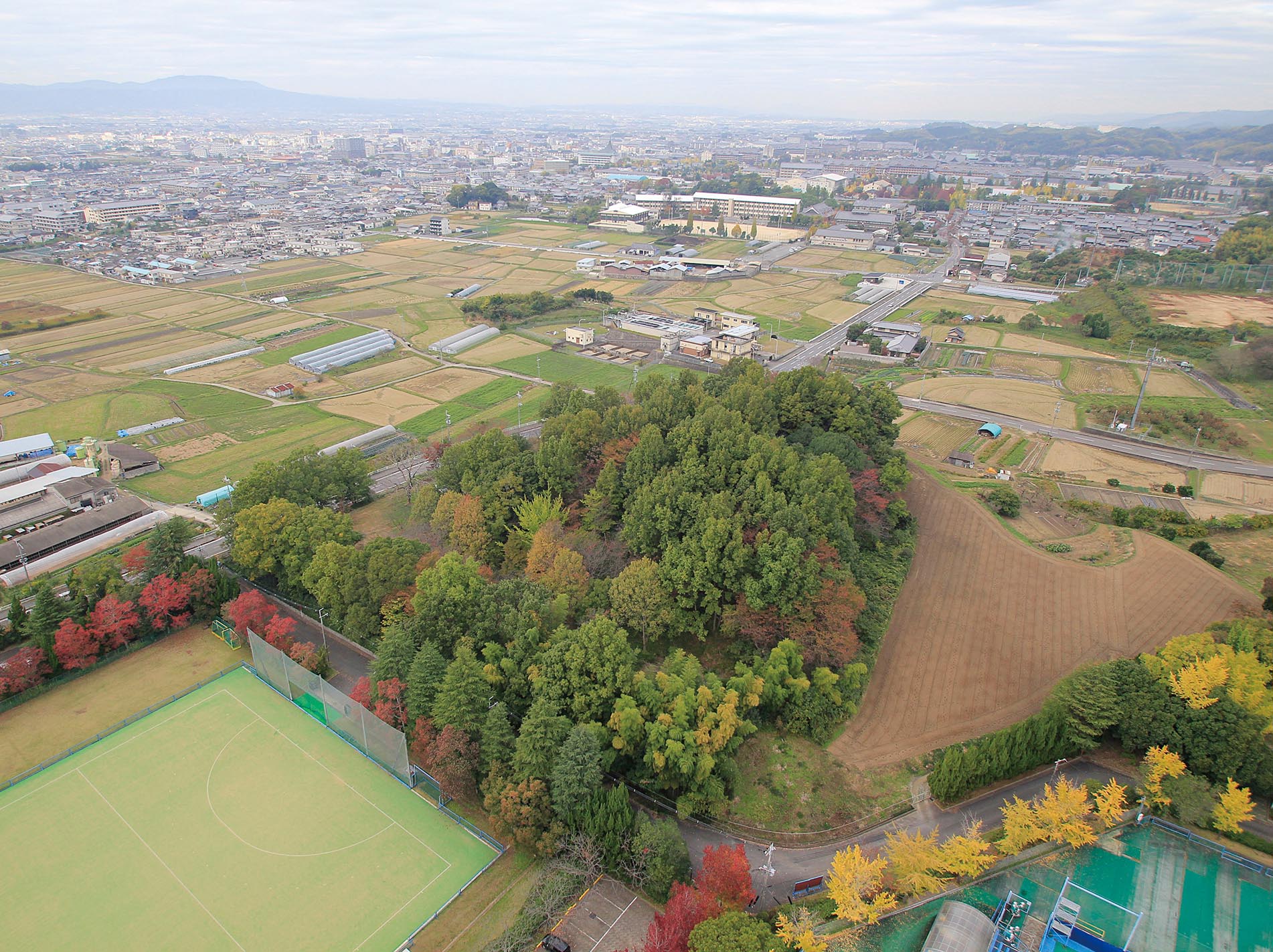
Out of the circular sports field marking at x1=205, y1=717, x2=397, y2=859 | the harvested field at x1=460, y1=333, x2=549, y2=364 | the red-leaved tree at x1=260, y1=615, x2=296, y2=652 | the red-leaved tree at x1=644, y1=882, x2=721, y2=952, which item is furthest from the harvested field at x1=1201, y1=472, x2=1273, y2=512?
the harvested field at x1=460, y1=333, x2=549, y2=364

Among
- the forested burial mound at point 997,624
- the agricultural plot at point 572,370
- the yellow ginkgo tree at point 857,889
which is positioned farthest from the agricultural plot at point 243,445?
the yellow ginkgo tree at point 857,889

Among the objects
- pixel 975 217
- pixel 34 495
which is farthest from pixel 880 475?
pixel 975 217

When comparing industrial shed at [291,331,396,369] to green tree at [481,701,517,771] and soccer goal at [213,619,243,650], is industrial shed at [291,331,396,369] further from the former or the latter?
green tree at [481,701,517,771]

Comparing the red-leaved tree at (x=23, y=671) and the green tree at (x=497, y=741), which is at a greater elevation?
the green tree at (x=497, y=741)

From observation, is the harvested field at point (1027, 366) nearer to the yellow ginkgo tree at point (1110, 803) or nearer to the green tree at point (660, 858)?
the yellow ginkgo tree at point (1110, 803)

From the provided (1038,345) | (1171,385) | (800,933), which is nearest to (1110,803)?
(800,933)

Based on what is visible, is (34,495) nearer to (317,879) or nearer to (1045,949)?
(317,879)
